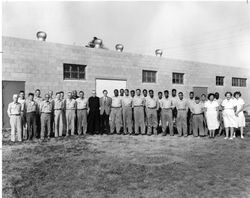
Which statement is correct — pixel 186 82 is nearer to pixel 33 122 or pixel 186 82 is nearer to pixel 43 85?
pixel 43 85

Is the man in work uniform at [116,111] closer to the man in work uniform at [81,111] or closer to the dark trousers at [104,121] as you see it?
the dark trousers at [104,121]

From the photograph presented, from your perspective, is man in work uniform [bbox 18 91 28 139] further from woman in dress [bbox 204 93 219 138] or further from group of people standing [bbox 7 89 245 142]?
woman in dress [bbox 204 93 219 138]

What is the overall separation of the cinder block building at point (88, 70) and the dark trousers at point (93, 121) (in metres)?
→ 2.94

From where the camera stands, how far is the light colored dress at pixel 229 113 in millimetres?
9108

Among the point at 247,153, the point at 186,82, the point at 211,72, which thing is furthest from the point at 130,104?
the point at 211,72

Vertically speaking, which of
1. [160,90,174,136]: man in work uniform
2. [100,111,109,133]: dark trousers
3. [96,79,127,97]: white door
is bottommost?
[100,111,109,133]: dark trousers

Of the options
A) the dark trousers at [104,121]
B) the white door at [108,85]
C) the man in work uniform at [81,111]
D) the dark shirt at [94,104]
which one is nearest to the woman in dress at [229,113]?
the dark trousers at [104,121]

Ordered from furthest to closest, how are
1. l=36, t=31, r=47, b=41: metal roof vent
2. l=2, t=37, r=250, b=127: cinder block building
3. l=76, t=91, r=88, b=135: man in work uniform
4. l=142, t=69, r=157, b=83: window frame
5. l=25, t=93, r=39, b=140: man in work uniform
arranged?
l=142, t=69, r=157, b=83: window frame → l=36, t=31, r=47, b=41: metal roof vent → l=2, t=37, r=250, b=127: cinder block building → l=76, t=91, r=88, b=135: man in work uniform → l=25, t=93, r=39, b=140: man in work uniform

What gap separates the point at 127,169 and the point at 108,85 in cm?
893

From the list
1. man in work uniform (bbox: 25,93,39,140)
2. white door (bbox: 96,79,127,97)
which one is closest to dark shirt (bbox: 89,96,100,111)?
man in work uniform (bbox: 25,93,39,140)

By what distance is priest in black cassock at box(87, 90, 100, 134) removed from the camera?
33.2ft

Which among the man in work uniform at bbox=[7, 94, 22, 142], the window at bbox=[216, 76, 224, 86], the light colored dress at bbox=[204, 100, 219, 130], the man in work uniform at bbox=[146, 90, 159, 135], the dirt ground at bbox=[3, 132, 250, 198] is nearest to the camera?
the dirt ground at bbox=[3, 132, 250, 198]

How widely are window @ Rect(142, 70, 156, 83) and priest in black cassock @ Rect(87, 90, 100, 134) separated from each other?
20.4 feet

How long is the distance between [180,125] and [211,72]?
1112 cm
